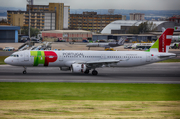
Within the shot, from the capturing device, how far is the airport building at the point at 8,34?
12662 centimetres

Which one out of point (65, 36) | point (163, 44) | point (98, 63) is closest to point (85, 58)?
point (98, 63)

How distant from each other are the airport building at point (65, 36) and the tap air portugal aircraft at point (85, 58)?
109 metres

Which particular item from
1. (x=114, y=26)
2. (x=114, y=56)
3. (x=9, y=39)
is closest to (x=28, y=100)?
(x=114, y=56)

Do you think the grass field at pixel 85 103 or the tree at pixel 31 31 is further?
the tree at pixel 31 31

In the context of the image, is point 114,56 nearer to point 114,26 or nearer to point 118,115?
point 118,115

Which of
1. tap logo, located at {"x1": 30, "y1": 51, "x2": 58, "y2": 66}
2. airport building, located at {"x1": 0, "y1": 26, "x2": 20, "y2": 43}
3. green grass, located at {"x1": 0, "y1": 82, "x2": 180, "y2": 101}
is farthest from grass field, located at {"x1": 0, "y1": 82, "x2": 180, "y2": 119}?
airport building, located at {"x1": 0, "y1": 26, "x2": 20, "y2": 43}

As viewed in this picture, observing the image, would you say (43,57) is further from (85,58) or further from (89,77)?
(89,77)

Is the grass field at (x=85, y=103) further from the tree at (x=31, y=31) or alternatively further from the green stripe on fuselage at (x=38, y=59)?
the tree at (x=31, y=31)

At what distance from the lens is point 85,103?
18672 millimetres

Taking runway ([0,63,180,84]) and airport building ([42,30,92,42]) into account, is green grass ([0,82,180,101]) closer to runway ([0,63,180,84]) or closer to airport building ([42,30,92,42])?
runway ([0,63,180,84])

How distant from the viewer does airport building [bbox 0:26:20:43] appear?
126625mm

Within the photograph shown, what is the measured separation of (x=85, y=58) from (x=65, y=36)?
119 m

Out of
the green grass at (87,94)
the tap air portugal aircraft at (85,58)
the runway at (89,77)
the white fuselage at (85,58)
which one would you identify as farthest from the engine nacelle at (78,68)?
the green grass at (87,94)

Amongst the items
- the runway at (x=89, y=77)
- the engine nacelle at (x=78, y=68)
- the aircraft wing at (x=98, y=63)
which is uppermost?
the aircraft wing at (x=98, y=63)
